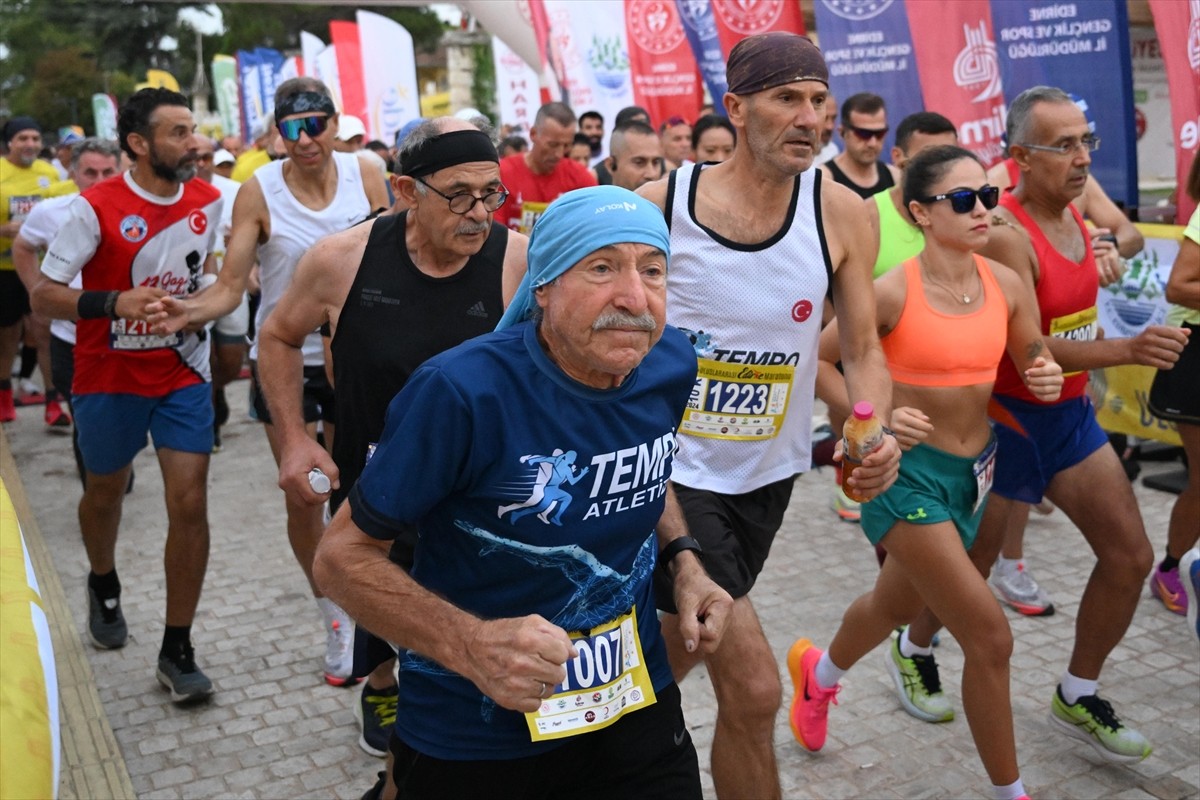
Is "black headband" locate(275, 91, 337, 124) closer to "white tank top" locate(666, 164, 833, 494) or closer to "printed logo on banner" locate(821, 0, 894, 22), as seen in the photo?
"white tank top" locate(666, 164, 833, 494)

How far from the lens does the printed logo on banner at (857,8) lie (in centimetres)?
914

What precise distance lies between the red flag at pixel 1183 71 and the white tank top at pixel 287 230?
177 inches

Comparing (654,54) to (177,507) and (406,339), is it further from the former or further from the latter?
(406,339)

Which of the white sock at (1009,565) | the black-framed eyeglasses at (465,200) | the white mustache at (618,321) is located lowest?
the white sock at (1009,565)

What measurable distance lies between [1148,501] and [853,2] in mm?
4168

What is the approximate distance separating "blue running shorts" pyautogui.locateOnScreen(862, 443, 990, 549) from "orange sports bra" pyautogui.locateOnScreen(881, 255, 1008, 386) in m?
0.24

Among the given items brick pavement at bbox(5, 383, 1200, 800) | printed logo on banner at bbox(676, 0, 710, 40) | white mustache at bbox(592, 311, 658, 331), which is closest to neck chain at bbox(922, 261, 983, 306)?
brick pavement at bbox(5, 383, 1200, 800)

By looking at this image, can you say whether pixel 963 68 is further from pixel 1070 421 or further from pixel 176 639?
pixel 176 639

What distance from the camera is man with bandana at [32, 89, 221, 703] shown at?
5.09 m

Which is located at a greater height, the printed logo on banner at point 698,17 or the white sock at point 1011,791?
the printed logo on banner at point 698,17

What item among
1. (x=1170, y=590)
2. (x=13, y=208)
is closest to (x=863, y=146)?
(x=1170, y=590)

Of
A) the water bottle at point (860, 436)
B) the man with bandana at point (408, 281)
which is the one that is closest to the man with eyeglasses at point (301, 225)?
the man with bandana at point (408, 281)

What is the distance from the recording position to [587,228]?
238cm

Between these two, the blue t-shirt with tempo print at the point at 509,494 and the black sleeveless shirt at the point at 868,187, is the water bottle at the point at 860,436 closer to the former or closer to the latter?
the blue t-shirt with tempo print at the point at 509,494
